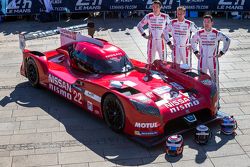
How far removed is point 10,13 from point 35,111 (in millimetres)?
9615

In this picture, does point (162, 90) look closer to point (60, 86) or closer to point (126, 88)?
point (126, 88)

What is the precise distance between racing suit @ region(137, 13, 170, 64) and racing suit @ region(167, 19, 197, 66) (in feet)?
1.09

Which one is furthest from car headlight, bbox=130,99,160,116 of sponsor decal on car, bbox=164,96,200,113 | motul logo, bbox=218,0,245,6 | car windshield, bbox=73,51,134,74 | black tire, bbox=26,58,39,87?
motul logo, bbox=218,0,245,6

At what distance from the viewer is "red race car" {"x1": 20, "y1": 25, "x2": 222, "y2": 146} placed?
7586mm

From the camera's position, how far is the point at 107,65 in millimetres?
9109

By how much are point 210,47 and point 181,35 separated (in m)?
1.13

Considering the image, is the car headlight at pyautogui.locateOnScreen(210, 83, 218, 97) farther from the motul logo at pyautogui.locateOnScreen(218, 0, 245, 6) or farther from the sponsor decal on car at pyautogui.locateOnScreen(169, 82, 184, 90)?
the motul logo at pyautogui.locateOnScreen(218, 0, 245, 6)

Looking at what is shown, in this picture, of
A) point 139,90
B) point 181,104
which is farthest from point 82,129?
point 181,104

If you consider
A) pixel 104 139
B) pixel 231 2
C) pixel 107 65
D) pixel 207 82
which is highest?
pixel 231 2

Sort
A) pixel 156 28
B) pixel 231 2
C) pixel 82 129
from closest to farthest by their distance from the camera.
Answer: pixel 82 129, pixel 156 28, pixel 231 2

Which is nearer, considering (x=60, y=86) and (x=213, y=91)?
(x=213, y=91)

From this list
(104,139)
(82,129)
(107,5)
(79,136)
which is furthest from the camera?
(107,5)

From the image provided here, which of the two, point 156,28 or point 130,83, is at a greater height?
point 156,28

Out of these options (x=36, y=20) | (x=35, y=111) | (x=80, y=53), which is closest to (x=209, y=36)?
(x=80, y=53)
